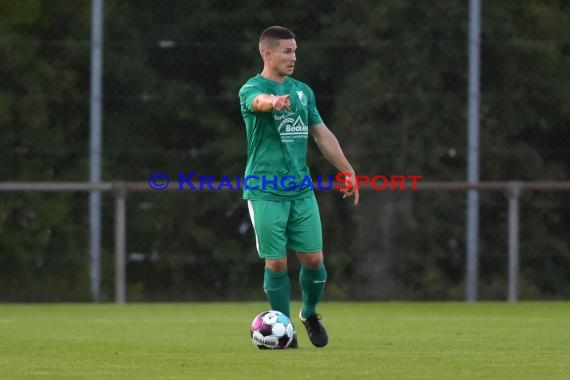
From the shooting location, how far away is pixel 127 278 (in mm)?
14359

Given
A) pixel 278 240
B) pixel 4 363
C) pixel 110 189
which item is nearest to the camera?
pixel 4 363

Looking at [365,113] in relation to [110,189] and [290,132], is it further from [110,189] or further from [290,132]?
[290,132]

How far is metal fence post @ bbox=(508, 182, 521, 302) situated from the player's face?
6137 millimetres

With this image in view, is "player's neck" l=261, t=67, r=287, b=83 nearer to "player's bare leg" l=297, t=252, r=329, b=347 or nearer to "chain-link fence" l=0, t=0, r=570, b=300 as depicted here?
"player's bare leg" l=297, t=252, r=329, b=347

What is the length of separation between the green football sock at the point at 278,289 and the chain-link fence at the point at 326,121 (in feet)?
19.5

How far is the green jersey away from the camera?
8305mm

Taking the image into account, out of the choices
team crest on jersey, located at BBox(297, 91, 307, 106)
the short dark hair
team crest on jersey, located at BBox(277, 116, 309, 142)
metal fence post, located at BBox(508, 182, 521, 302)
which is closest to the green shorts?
team crest on jersey, located at BBox(277, 116, 309, 142)

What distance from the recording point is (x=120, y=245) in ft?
46.2

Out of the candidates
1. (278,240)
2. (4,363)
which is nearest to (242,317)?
(278,240)

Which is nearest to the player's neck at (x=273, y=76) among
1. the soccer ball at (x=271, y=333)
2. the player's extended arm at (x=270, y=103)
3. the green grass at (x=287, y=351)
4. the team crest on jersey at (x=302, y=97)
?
the team crest on jersey at (x=302, y=97)

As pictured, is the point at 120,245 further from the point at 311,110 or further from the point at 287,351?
the point at 287,351

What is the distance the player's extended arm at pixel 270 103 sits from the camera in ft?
25.0

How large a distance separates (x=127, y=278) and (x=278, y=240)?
6.25 metres

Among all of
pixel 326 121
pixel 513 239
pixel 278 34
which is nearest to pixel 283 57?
pixel 278 34
